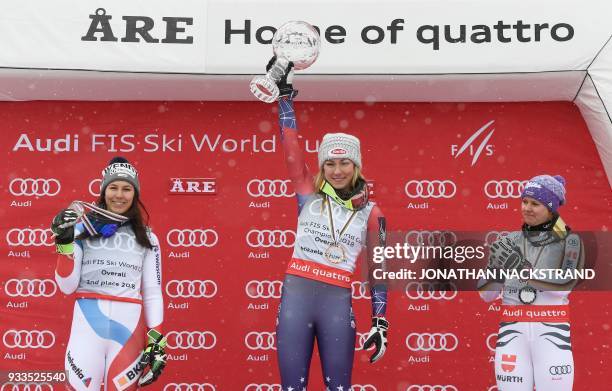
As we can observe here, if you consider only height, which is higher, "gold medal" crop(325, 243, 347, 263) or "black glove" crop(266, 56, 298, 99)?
"black glove" crop(266, 56, 298, 99)

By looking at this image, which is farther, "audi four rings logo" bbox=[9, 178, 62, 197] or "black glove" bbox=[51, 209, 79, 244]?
"audi four rings logo" bbox=[9, 178, 62, 197]

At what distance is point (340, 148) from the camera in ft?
13.6

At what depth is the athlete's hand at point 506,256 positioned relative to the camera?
13.5 ft

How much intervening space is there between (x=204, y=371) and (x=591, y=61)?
3749 mm

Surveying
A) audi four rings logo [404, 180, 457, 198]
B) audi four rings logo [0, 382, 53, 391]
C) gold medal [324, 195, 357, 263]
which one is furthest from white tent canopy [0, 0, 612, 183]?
audi four rings logo [0, 382, 53, 391]

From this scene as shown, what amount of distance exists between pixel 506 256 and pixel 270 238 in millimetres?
2117

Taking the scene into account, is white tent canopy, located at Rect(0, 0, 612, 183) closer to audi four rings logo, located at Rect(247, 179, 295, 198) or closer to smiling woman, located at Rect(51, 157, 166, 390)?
audi four rings logo, located at Rect(247, 179, 295, 198)

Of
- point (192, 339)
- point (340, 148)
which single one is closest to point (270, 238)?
point (192, 339)

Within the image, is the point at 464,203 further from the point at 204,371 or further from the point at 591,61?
the point at 204,371

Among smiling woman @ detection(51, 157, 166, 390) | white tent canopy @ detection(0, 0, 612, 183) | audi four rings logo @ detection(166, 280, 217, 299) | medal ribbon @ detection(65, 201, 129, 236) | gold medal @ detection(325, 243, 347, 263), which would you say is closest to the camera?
smiling woman @ detection(51, 157, 166, 390)

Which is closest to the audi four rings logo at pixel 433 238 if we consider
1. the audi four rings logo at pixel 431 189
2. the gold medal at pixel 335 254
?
the audi four rings logo at pixel 431 189

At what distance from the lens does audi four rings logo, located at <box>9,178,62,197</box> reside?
18.8 ft

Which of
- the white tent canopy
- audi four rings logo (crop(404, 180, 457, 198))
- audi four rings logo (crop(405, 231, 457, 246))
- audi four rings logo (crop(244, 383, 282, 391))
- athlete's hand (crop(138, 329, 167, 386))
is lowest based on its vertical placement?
audi four rings logo (crop(244, 383, 282, 391))

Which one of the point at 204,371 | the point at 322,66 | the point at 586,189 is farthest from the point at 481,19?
the point at 204,371
